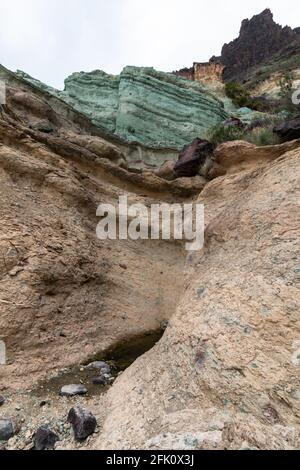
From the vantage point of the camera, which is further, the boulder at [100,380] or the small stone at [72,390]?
the boulder at [100,380]

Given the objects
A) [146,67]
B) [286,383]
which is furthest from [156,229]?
[146,67]

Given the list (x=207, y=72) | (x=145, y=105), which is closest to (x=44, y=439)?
(x=145, y=105)

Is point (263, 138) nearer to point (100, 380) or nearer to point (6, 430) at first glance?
point (100, 380)

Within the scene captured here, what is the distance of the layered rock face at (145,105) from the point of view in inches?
655

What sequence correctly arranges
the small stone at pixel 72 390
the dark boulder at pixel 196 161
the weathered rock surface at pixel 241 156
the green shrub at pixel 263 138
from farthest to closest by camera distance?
the dark boulder at pixel 196 161 < the green shrub at pixel 263 138 < the weathered rock surface at pixel 241 156 < the small stone at pixel 72 390

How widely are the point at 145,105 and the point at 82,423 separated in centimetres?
1680

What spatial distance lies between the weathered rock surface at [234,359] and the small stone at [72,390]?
360 millimetres

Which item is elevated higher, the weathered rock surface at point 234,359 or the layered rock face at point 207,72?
the layered rock face at point 207,72

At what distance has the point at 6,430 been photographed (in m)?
2.82

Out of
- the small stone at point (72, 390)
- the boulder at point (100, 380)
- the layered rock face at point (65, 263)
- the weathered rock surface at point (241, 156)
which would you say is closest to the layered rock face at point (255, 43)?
the weathered rock surface at point (241, 156)

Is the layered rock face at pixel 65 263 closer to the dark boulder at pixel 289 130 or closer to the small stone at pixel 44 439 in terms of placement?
the small stone at pixel 44 439

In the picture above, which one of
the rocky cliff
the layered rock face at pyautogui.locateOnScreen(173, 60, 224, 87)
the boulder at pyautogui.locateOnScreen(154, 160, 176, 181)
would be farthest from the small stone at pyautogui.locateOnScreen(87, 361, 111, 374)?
the layered rock face at pyautogui.locateOnScreen(173, 60, 224, 87)

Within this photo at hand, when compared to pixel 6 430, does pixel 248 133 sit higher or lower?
higher
